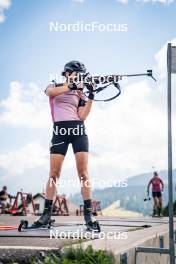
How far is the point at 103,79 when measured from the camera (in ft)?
18.9

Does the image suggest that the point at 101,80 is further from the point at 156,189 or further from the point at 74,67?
the point at 156,189

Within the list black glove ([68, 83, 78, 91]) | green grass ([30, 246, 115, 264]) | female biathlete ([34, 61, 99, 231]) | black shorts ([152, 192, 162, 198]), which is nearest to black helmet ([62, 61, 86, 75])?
female biathlete ([34, 61, 99, 231])

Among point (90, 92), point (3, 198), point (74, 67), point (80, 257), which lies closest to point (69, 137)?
point (90, 92)

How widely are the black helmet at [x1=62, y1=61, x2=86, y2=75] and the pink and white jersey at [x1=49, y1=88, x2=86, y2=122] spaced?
11.0 inches

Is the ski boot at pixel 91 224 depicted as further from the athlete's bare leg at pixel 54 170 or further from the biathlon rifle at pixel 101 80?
the biathlon rifle at pixel 101 80

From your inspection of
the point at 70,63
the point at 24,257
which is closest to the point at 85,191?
the point at 70,63

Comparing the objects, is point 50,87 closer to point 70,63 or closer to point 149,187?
point 70,63

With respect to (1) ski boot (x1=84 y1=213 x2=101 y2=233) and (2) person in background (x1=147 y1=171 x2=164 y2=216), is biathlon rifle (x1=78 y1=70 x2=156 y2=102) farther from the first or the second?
(2) person in background (x1=147 y1=171 x2=164 y2=216)

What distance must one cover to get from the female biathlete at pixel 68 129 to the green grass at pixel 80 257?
7.09ft

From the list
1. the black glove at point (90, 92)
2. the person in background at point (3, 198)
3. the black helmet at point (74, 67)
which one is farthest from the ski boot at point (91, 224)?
the person in background at point (3, 198)

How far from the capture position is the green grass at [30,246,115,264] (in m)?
3.22

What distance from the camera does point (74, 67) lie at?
5645 mm

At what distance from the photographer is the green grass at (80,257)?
322 cm

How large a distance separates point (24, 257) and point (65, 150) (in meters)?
2.41
